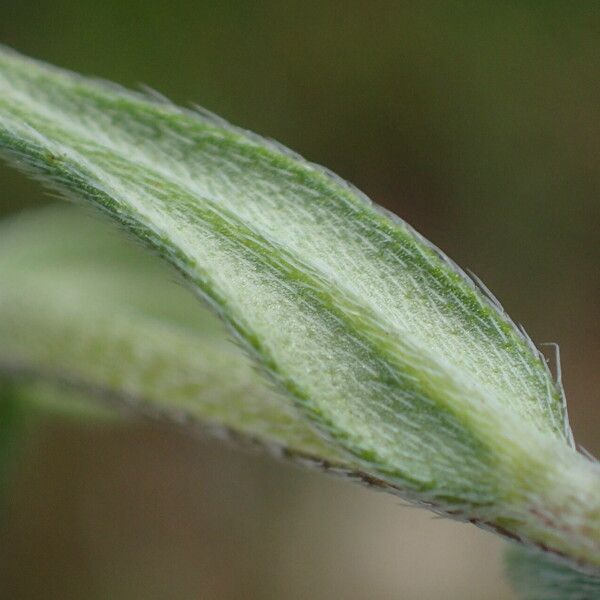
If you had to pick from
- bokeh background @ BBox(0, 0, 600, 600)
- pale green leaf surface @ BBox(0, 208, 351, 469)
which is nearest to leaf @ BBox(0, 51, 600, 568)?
pale green leaf surface @ BBox(0, 208, 351, 469)

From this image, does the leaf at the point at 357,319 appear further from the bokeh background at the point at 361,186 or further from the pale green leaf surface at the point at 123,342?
the bokeh background at the point at 361,186

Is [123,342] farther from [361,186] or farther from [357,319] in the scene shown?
[361,186]

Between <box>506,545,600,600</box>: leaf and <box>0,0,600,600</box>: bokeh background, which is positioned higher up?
<box>0,0,600,600</box>: bokeh background

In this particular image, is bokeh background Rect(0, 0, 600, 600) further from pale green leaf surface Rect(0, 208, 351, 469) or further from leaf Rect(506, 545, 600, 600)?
leaf Rect(506, 545, 600, 600)

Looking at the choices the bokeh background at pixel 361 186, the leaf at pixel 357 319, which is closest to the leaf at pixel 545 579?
the leaf at pixel 357 319

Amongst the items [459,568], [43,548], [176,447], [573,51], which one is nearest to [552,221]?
[573,51]

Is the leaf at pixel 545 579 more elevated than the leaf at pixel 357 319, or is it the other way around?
the leaf at pixel 357 319

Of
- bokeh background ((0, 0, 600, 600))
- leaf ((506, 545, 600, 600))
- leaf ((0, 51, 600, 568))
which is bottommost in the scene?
leaf ((506, 545, 600, 600))
